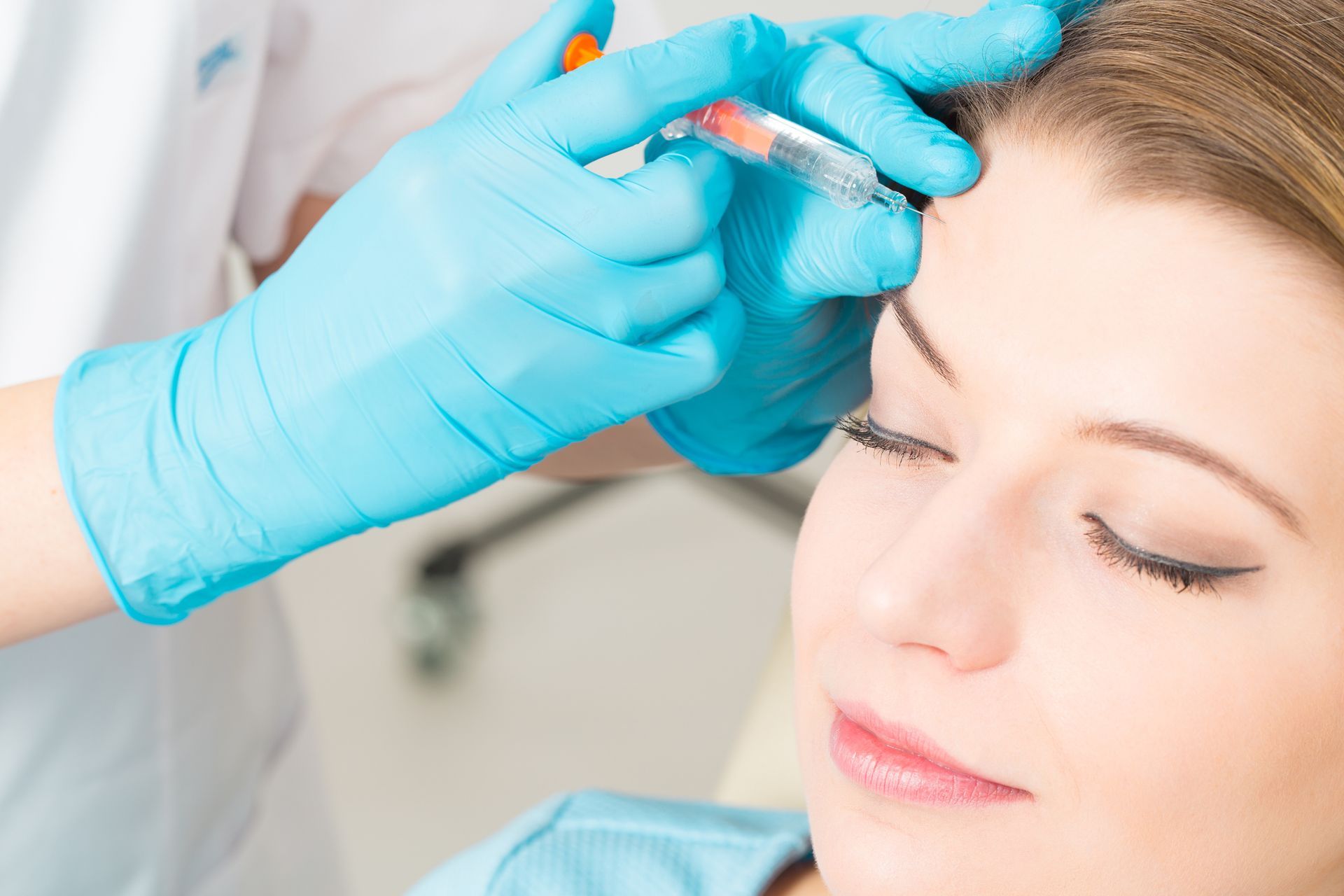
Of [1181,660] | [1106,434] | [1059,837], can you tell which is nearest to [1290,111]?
[1106,434]

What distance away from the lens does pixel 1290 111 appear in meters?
0.83

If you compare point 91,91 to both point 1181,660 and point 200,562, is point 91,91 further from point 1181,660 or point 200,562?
point 1181,660

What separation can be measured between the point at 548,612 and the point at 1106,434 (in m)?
2.18

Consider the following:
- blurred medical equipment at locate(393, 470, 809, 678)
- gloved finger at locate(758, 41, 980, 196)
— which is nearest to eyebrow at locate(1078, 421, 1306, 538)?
gloved finger at locate(758, 41, 980, 196)

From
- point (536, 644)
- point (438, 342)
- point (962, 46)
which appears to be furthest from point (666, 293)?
point (536, 644)

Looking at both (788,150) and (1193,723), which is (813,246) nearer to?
(788,150)

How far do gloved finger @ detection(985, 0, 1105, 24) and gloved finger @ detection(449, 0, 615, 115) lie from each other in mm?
324

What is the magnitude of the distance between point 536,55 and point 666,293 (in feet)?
0.75

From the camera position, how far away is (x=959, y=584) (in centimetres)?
84

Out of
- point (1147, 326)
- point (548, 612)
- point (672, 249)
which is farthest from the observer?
point (548, 612)

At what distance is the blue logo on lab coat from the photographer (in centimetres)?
116

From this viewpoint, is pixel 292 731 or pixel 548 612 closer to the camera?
pixel 292 731

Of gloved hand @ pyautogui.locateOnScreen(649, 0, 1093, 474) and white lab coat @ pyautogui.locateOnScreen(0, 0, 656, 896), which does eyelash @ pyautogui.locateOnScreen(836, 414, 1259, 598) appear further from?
white lab coat @ pyautogui.locateOnScreen(0, 0, 656, 896)

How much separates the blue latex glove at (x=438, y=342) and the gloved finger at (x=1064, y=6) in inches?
7.0
